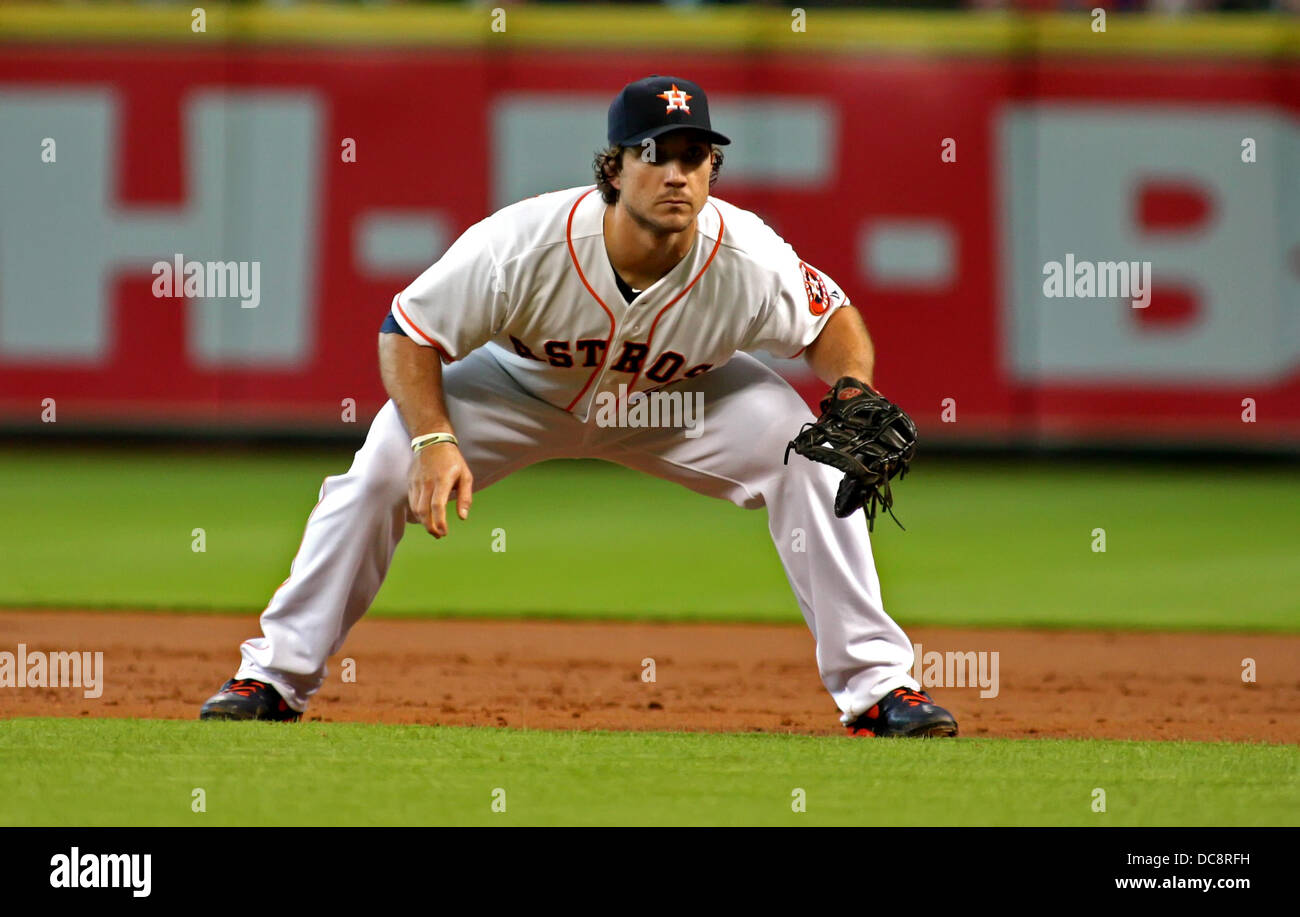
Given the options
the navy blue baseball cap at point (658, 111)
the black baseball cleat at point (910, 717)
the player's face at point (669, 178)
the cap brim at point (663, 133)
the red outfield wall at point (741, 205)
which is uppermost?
the red outfield wall at point (741, 205)

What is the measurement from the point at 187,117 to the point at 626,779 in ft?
42.6

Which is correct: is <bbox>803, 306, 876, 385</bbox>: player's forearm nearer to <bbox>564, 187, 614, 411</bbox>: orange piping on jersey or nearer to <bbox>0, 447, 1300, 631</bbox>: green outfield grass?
<bbox>564, 187, 614, 411</bbox>: orange piping on jersey

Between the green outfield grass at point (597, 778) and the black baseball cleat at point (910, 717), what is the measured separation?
106 millimetres

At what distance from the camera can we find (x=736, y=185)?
15.7 metres

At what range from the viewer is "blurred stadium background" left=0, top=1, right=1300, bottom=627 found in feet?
50.3

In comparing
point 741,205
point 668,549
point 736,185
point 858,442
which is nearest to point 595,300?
point 858,442

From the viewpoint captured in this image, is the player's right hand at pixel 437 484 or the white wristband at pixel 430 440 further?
the white wristband at pixel 430 440

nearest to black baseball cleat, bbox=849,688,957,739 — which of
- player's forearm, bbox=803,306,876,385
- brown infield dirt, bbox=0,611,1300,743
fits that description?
brown infield dirt, bbox=0,611,1300,743

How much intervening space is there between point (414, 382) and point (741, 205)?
36.1 ft

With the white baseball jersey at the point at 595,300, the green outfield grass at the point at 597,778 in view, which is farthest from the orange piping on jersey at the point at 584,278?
the green outfield grass at the point at 597,778

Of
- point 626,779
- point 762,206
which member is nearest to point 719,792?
point 626,779

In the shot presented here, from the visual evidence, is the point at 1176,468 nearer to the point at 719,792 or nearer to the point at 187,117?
the point at 187,117

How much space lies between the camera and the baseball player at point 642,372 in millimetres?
4680

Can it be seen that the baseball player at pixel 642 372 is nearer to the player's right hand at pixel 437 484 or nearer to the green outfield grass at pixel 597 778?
the player's right hand at pixel 437 484
